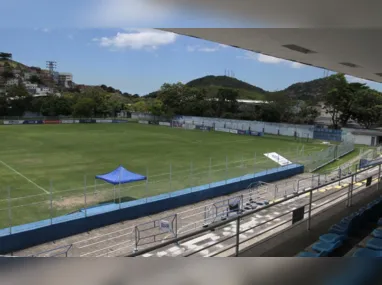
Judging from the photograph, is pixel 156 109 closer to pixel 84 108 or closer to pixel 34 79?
pixel 84 108

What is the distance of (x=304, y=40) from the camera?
4242 mm

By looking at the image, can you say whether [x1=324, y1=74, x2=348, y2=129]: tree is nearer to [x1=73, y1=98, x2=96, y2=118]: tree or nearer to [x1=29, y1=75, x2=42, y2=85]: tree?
[x1=73, y1=98, x2=96, y2=118]: tree

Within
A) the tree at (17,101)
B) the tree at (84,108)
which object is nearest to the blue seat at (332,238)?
the tree at (84,108)

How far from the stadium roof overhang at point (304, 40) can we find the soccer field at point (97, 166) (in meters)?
6.46

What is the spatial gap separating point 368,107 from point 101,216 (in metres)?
38.0

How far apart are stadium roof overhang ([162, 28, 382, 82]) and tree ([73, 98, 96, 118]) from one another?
156ft

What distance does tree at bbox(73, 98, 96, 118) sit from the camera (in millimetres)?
50062

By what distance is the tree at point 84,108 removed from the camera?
50062mm

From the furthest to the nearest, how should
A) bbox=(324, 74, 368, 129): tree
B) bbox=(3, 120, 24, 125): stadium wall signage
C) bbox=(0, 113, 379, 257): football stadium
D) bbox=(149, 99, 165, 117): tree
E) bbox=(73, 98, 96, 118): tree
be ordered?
bbox=(149, 99, 165, 117): tree
bbox=(73, 98, 96, 118): tree
bbox=(3, 120, 24, 125): stadium wall signage
bbox=(324, 74, 368, 129): tree
bbox=(0, 113, 379, 257): football stadium

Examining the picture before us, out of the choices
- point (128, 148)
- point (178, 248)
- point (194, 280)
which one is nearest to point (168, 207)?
point (178, 248)

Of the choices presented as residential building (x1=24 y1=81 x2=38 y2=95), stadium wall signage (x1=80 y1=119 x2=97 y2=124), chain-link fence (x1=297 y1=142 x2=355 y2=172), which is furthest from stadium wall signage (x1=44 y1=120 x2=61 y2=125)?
chain-link fence (x1=297 y1=142 x2=355 y2=172)

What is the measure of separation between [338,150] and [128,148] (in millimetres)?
13736

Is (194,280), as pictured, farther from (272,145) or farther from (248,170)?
(272,145)

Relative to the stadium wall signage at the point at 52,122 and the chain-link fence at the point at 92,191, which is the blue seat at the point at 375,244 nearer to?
the chain-link fence at the point at 92,191
